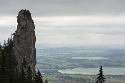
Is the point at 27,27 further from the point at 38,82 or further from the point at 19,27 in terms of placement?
the point at 38,82

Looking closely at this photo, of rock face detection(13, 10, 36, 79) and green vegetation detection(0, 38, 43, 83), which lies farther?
rock face detection(13, 10, 36, 79)

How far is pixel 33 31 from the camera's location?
90.5 meters

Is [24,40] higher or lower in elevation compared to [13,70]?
higher

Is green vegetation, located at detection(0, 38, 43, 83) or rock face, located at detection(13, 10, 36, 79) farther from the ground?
rock face, located at detection(13, 10, 36, 79)

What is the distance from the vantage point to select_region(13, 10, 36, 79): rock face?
85.9 meters

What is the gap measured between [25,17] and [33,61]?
15.0m

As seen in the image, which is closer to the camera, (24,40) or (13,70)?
(13,70)

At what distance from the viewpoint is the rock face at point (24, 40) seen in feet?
282

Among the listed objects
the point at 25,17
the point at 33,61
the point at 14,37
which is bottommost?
the point at 33,61

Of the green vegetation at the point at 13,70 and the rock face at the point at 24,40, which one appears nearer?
the green vegetation at the point at 13,70

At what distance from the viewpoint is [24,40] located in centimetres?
8781

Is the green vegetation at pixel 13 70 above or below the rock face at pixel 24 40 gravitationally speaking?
below

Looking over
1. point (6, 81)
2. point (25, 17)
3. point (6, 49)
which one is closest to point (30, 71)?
point (6, 49)

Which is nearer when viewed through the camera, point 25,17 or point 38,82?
point 38,82
